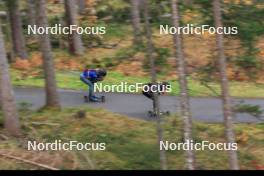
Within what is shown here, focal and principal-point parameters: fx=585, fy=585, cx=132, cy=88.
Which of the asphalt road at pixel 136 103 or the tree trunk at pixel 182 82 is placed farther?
the asphalt road at pixel 136 103

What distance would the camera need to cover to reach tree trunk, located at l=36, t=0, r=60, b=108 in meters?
19.6

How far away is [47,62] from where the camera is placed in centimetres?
2002

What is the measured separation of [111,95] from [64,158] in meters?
7.90

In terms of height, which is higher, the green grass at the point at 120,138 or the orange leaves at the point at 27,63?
the orange leaves at the point at 27,63

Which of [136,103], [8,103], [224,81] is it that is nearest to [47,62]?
[8,103]

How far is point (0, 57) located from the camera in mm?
17312

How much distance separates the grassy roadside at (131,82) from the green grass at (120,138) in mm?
4516

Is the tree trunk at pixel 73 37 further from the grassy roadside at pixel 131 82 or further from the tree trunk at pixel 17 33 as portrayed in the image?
the grassy roadside at pixel 131 82

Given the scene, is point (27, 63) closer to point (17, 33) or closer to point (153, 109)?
point (17, 33)

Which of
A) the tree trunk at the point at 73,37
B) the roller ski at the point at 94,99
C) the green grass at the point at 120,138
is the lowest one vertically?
the green grass at the point at 120,138

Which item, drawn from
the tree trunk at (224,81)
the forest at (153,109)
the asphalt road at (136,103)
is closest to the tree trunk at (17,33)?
the forest at (153,109)

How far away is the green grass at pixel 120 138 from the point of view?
17.1 metres

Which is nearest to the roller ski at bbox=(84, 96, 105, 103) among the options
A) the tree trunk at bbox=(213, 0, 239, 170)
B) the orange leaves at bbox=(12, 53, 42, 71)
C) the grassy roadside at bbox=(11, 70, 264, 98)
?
the grassy roadside at bbox=(11, 70, 264, 98)
